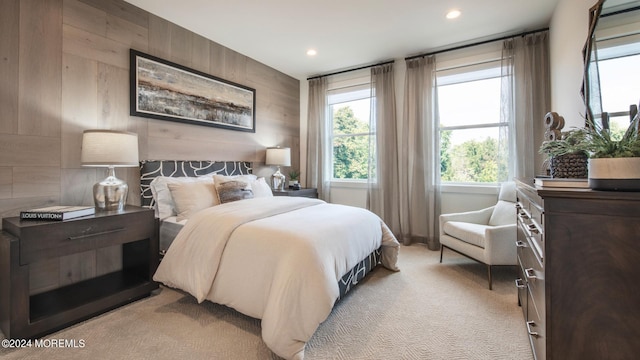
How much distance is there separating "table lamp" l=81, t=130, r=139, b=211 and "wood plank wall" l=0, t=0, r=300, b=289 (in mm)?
310

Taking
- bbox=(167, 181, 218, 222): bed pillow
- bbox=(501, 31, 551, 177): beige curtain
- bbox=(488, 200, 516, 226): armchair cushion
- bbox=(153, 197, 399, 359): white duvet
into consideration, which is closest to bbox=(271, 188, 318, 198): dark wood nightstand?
bbox=(167, 181, 218, 222): bed pillow

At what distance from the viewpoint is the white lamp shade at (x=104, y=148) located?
2.17 meters

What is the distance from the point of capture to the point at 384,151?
411 cm

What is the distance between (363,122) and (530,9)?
244 cm

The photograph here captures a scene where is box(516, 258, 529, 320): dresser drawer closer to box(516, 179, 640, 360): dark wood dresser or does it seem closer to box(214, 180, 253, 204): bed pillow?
box(516, 179, 640, 360): dark wood dresser

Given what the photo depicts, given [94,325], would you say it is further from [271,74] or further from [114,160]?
[271,74]

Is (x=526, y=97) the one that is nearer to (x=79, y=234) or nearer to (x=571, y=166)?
(x=571, y=166)

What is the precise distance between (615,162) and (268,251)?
66.9 inches

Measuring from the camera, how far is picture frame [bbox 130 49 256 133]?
111 inches

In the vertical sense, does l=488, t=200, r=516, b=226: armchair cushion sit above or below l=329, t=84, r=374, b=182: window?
below

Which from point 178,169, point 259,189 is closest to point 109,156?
point 178,169

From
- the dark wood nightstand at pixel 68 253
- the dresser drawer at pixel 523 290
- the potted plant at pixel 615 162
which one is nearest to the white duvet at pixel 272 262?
the dark wood nightstand at pixel 68 253

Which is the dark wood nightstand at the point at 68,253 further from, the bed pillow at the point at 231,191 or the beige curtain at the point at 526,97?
the beige curtain at the point at 526,97

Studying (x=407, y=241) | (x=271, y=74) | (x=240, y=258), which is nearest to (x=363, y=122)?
(x=271, y=74)
